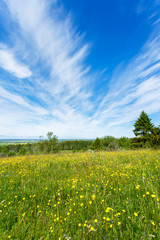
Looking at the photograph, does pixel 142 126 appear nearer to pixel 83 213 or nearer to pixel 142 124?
pixel 142 124

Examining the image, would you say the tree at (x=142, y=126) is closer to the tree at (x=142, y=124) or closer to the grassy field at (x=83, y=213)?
the tree at (x=142, y=124)

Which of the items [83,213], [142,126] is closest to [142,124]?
[142,126]

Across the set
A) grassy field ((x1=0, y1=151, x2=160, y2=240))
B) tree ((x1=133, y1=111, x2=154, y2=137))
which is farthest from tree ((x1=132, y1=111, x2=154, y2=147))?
grassy field ((x1=0, y1=151, x2=160, y2=240))

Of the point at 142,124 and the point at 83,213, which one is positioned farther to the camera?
the point at 142,124

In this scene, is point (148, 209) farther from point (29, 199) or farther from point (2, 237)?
point (29, 199)

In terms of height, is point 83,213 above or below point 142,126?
below

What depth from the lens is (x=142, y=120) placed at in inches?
1176

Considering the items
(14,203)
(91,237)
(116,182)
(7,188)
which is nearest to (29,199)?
(14,203)

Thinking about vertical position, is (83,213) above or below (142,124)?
below

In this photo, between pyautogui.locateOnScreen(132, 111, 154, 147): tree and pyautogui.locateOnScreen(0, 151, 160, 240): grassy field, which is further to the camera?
pyautogui.locateOnScreen(132, 111, 154, 147): tree

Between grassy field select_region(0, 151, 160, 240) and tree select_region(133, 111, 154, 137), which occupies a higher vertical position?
tree select_region(133, 111, 154, 137)

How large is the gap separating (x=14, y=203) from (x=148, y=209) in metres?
2.98

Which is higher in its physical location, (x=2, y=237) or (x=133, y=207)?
(x=133, y=207)

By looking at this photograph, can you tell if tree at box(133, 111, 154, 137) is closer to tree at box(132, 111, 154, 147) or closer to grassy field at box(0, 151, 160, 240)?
tree at box(132, 111, 154, 147)
